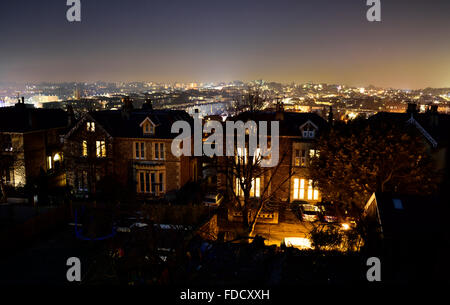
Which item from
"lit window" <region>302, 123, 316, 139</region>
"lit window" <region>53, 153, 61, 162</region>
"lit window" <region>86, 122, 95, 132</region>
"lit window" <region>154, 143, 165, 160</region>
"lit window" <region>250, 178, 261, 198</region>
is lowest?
"lit window" <region>250, 178, 261, 198</region>

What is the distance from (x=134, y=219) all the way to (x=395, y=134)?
69.9 feet

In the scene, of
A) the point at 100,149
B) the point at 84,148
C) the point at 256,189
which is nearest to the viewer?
the point at 256,189

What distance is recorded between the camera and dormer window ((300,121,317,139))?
3089cm

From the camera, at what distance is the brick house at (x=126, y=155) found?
34.0 m

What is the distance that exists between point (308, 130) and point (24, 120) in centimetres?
3311

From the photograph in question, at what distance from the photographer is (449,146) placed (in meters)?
3.18

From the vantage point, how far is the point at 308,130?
3127cm

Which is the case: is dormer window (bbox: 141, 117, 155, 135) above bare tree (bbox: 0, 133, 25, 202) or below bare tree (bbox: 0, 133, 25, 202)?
above

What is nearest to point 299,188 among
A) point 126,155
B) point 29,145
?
point 126,155

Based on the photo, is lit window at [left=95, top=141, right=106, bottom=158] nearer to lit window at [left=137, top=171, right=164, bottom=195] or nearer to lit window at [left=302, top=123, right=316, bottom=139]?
lit window at [left=137, top=171, right=164, bottom=195]

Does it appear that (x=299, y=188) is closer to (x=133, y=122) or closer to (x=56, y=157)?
(x=133, y=122)

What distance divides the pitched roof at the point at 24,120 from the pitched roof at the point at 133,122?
9508 millimetres

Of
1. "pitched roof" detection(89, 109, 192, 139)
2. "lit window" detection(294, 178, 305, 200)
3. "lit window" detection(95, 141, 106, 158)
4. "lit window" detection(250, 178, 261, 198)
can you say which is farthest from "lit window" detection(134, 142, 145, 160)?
"lit window" detection(294, 178, 305, 200)

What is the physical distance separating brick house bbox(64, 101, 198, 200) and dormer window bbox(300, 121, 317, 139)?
43.6ft
